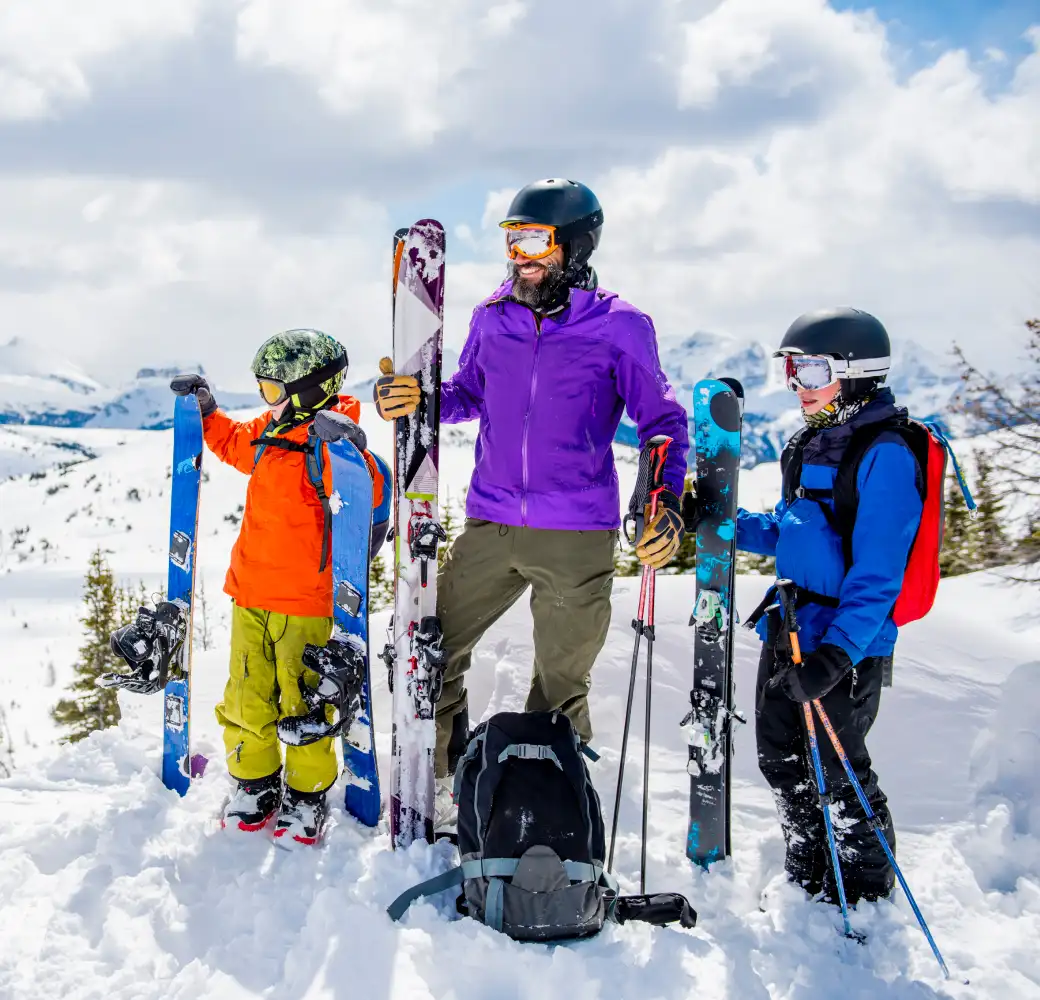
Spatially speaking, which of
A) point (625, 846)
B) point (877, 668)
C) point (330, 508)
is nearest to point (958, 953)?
point (877, 668)

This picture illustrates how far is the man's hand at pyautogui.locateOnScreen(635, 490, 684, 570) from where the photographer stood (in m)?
3.08

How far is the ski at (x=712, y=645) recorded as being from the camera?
3418 mm

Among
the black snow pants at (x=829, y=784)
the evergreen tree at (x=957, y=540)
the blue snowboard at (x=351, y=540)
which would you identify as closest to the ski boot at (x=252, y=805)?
the blue snowboard at (x=351, y=540)

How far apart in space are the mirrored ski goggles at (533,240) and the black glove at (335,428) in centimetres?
103

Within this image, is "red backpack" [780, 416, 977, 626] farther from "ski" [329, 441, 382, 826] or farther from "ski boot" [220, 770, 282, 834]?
"ski boot" [220, 770, 282, 834]

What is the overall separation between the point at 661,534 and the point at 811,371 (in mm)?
857

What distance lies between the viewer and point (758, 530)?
3.40 m

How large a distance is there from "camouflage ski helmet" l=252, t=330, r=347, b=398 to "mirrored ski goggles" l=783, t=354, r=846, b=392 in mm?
2007

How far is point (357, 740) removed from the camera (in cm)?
366

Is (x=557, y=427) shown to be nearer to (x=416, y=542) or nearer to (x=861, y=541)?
(x=416, y=542)

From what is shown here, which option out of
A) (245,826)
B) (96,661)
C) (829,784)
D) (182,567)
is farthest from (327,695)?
(96,661)

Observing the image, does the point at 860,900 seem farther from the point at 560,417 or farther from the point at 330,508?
the point at 330,508

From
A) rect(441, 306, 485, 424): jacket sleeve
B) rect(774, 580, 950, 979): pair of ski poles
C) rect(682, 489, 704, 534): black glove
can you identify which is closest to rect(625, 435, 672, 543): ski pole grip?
rect(682, 489, 704, 534): black glove

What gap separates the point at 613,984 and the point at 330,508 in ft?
7.00
